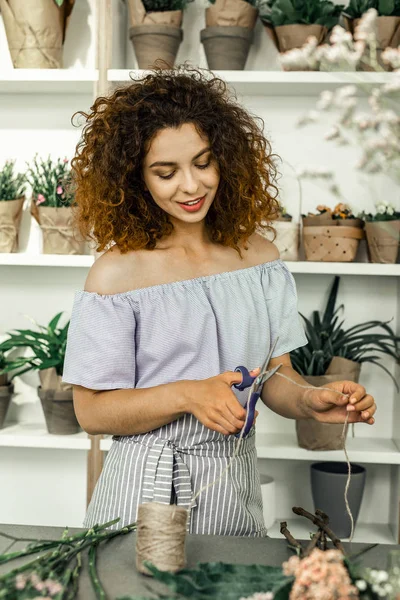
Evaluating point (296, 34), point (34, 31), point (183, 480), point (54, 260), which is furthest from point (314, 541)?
point (34, 31)

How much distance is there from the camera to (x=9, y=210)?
7.61 ft

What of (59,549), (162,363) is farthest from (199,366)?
(59,549)

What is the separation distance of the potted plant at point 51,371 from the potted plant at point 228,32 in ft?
3.09

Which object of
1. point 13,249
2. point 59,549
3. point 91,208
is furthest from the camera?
point 13,249

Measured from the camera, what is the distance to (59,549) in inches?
38.7

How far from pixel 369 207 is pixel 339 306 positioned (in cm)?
33

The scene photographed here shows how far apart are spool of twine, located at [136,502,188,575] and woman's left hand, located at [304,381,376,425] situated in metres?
0.35

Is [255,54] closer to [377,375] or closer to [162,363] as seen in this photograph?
[377,375]

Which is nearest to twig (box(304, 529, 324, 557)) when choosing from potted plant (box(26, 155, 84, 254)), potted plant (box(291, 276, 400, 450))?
potted plant (box(291, 276, 400, 450))

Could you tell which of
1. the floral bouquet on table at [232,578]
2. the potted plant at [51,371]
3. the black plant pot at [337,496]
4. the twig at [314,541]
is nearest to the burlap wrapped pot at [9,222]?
the potted plant at [51,371]

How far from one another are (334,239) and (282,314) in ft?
2.58

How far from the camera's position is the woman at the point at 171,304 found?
1345 millimetres

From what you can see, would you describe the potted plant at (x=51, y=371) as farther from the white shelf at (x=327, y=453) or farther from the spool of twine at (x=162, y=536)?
the spool of twine at (x=162, y=536)

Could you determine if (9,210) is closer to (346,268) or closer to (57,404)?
(57,404)
